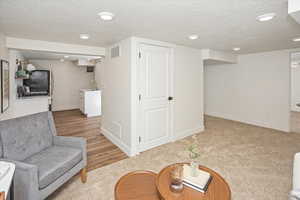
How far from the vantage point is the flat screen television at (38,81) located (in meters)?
5.65

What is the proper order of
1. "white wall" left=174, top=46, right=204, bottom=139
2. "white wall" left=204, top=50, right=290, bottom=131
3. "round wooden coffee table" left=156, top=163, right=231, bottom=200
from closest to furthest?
"round wooden coffee table" left=156, top=163, right=231, bottom=200, "white wall" left=174, top=46, right=204, bottom=139, "white wall" left=204, top=50, right=290, bottom=131

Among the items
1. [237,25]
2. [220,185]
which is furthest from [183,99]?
[220,185]

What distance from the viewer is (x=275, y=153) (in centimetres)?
306

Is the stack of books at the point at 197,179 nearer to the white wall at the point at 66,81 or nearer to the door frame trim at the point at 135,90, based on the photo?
the door frame trim at the point at 135,90

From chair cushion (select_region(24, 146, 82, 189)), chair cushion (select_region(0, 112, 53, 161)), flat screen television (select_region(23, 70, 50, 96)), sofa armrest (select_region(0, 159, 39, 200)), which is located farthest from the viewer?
flat screen television (select_region(23, 70, 50, 96))

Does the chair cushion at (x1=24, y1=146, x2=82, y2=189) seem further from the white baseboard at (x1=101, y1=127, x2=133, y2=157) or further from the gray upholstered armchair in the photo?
the white baseboard at (x1=101, y1=127, x2=133, y2=157)

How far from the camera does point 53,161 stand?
181cm

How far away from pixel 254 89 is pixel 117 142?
14.8ft

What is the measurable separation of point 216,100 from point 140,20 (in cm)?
498

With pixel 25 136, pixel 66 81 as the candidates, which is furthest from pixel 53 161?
pixel 66 81

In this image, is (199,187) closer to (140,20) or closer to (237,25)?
(140,20)

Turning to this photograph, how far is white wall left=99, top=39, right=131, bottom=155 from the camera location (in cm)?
304

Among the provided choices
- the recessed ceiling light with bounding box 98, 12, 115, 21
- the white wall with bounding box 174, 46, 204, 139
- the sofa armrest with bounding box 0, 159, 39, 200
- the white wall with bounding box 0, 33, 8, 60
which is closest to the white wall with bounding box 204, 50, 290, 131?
the white wall with bounding box 174, 46, 204, 139

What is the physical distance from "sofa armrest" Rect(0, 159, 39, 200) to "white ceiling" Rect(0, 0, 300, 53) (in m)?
1.65
